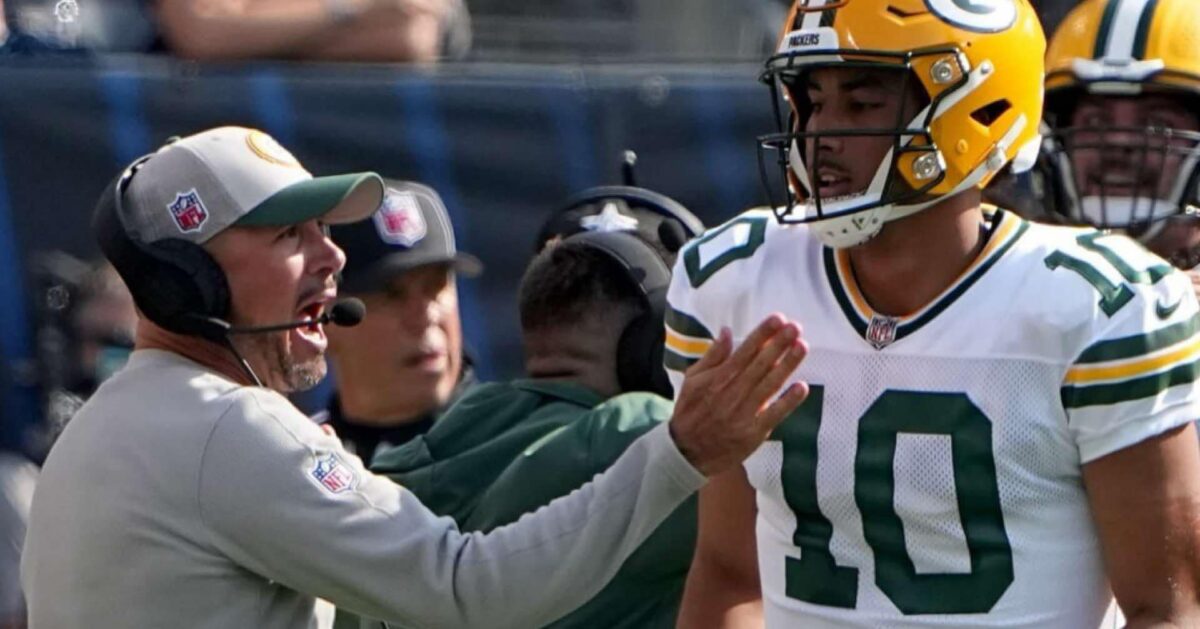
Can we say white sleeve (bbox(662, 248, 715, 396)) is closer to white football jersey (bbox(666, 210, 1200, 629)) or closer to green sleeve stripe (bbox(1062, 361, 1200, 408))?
white football jersey (bbox(666, 210, 1200, 629))

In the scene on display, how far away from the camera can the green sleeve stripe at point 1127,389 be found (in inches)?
94.5

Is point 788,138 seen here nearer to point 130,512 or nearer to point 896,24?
point 896,24

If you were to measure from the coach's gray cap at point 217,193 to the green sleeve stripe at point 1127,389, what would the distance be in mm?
901

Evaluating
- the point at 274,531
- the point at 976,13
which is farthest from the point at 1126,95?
the point at 274,531

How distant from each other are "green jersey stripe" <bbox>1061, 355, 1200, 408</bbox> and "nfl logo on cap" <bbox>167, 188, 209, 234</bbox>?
40.1 inches

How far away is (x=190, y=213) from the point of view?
8.89ft

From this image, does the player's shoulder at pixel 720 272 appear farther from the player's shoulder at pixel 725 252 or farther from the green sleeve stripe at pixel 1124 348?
the green sleeve stripe at pixel 1124 348

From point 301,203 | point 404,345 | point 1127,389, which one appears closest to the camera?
point 1127,389

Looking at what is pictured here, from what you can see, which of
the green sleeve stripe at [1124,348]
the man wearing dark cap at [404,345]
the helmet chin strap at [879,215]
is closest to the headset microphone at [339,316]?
the helmet chin strap at [879,215]

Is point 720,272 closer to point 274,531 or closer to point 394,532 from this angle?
point 394,532

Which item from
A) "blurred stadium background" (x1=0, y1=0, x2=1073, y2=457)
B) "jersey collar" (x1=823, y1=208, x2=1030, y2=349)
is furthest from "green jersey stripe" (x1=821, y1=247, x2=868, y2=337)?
"blurred stadium background" (x1=0, y1=0, x2=1073, y2=457)

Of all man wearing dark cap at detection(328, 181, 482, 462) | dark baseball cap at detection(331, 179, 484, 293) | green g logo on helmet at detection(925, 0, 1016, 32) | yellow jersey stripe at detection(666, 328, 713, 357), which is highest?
green g logo on helmet at detection(925, 0, 1016, 32)

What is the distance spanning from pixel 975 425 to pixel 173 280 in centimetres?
94

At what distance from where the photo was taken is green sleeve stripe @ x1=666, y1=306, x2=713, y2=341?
2.69 meters
